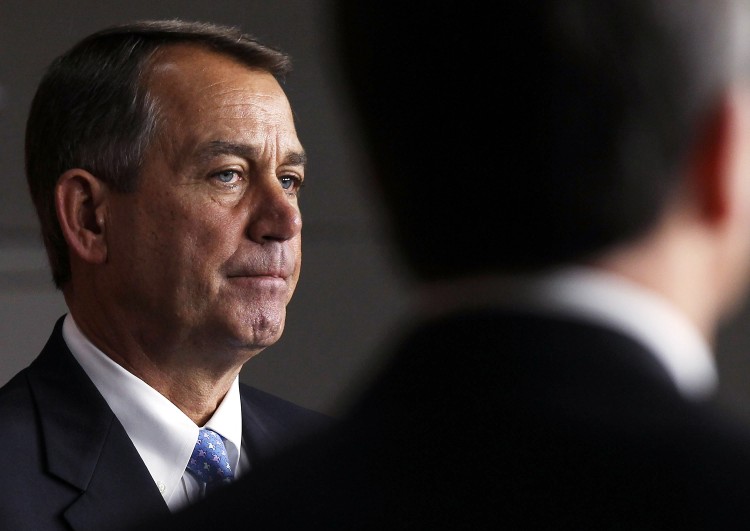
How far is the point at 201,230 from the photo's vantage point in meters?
1.22

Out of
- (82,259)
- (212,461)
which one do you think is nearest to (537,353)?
(212,461)

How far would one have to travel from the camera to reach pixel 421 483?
38 centimetres

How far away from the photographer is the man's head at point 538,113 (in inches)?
13.6

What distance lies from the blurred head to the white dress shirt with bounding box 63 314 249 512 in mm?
136

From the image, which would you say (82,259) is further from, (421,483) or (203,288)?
(421,483)

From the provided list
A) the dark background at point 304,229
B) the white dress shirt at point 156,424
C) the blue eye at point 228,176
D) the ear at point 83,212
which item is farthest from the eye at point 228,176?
the dark background at point 304,229

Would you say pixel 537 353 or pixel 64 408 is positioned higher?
pixel 537 353

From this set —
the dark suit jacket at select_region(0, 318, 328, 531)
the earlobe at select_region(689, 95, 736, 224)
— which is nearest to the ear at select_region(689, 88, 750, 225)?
the earlobe at select_region(689, 95, 736, 224)

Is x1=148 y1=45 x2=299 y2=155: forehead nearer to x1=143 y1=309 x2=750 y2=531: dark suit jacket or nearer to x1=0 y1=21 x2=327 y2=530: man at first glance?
x1=0 y1=21 x2=327 y2=530: man

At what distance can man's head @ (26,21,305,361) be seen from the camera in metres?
1.21

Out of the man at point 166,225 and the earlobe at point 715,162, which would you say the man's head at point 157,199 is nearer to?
the man at point 166,225

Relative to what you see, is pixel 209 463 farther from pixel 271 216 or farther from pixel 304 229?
pixel 304 229

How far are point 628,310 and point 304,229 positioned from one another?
203 cm

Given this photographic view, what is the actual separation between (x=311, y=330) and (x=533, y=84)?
208 cm
